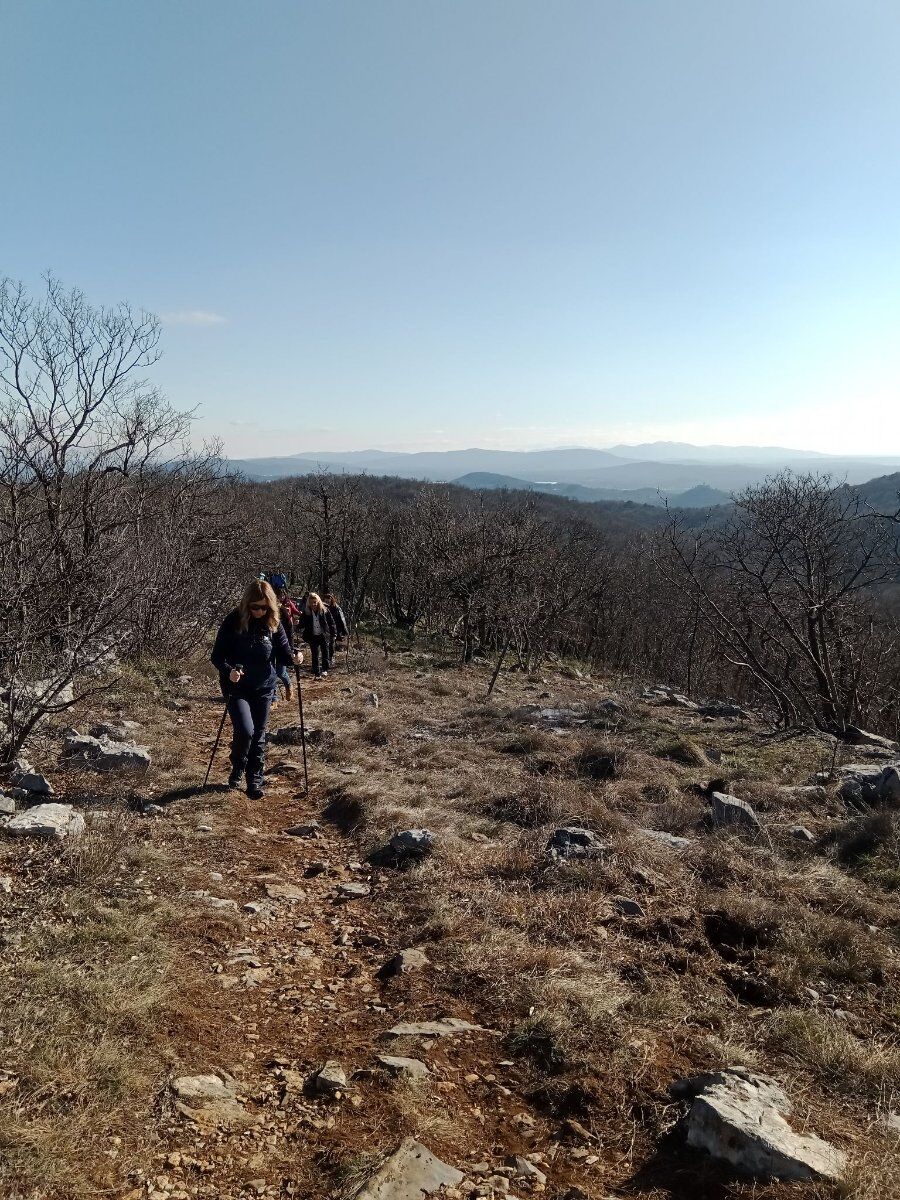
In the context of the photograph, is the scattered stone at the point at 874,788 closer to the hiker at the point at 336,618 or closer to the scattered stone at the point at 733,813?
the scattered stone at the point at 733,813

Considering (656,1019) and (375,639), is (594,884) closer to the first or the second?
(656,1019)

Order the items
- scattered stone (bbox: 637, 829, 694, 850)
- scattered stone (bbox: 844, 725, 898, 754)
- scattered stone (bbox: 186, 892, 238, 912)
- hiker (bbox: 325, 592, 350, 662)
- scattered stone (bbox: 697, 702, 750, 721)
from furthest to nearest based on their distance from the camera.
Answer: hiker (bbox: 325, 592, 350, 662) → scattered stone (bbox: 697, 702, 750, 721) → scattered stone (bbox: 844, 725, 898, 754) → scattered stone (bbox: 637, 829, 694, 850) → scattered stone (bbox: 186, 892, 238, 912)

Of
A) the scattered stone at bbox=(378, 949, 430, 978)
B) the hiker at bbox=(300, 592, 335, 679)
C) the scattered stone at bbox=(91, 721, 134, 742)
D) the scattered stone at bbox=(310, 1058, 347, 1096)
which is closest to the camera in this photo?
the scattered stone at bbox=(310, 1058, 347, 1096)

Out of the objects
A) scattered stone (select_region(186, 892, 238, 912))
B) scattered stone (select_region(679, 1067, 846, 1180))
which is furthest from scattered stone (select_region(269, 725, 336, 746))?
scattered stone (select_region(679, 1067, 846, 1180))

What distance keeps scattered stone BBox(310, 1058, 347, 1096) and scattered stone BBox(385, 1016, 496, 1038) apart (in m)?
0.41

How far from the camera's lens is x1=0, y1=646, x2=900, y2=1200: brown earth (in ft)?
8.82

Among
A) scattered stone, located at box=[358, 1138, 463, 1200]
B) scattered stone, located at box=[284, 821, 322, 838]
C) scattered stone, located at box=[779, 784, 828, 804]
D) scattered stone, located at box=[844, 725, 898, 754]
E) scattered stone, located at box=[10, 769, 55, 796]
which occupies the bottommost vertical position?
scattered stone, located at box=[844, 725, 898, 754]

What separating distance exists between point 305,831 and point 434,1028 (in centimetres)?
292

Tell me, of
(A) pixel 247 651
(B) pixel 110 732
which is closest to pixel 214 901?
(A) pixel 247 651

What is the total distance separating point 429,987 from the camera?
12.8 feet

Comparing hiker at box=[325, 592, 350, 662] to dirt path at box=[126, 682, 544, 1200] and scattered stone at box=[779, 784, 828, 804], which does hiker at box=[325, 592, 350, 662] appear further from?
scattered stone at box=[779, 784, 828, 804]

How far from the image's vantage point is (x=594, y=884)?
5.00m

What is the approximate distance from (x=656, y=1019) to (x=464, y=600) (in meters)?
19.7

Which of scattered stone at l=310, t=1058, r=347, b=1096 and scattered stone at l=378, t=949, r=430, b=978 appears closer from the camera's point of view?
scattered stone at l=310, t=1058, r=347, b=1096
